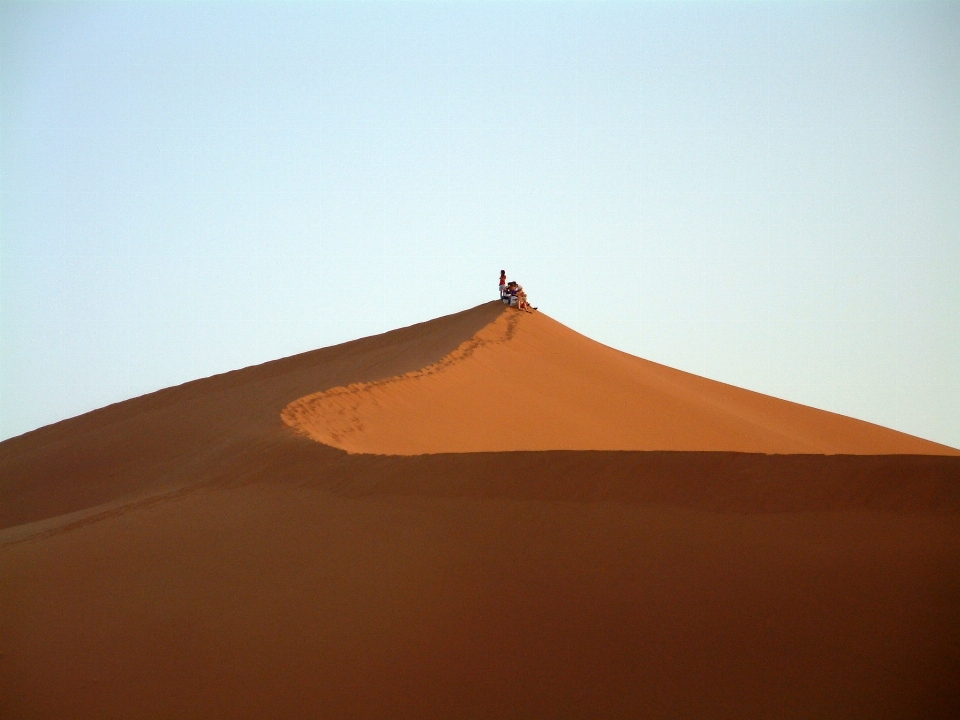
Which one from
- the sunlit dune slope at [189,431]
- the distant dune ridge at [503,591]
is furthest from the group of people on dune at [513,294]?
the distant dune ridge at [503,591]

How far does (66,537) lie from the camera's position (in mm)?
11586

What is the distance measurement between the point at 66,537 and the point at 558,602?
633 cm

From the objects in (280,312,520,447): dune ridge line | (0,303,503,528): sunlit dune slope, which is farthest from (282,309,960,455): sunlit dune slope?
(0,303,503,528): sunlit dune slope

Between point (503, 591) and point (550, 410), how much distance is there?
10.9m

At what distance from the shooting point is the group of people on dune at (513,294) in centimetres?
2477

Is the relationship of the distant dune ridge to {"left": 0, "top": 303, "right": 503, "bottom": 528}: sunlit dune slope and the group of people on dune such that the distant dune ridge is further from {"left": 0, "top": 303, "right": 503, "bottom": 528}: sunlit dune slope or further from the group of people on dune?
the group of people on dune

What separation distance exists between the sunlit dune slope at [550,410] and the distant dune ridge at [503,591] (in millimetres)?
3283

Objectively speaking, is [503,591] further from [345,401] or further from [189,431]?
[189,431]

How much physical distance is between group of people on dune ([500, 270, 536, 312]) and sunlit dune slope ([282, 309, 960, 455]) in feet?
1.19

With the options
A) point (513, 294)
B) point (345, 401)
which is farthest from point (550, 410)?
point (513, 294)

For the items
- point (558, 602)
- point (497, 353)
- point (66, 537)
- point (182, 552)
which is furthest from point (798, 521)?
point (497, 353)

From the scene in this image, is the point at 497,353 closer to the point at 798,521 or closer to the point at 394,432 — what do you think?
the point at 394,432

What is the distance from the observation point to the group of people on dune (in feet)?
81.3

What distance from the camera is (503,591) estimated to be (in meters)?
8.41
